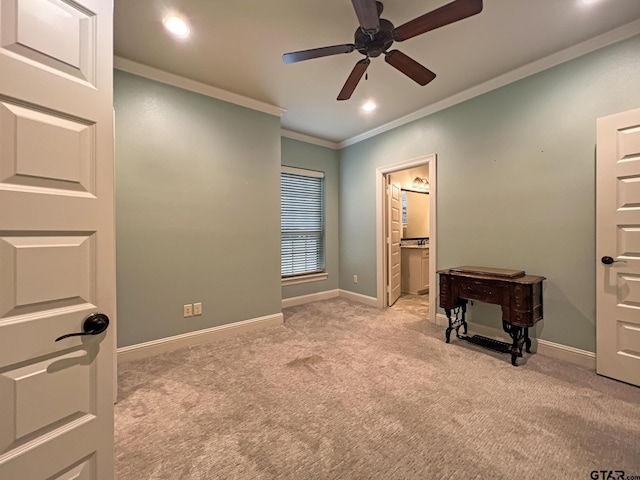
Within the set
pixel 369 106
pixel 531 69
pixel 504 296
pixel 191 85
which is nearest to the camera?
pixel 504 296

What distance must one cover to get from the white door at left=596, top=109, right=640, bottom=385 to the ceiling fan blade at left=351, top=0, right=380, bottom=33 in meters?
2.03

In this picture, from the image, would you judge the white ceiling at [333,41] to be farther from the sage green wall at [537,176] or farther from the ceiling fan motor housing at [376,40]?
the sage green wall at [537,176]

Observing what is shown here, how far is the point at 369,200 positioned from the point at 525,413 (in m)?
3.18

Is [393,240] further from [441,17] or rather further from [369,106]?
[441,17]

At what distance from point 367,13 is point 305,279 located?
11.9 ft

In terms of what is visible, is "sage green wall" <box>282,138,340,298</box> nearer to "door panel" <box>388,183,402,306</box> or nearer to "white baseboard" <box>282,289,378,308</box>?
"white baseboard" <box>282,289,378,308</box>

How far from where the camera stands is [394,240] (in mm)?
4473

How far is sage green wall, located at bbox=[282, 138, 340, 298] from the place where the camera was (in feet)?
14.5

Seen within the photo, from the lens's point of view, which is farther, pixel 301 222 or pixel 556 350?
pixel 301 222

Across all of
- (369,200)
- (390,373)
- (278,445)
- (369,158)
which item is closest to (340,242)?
(369,200)

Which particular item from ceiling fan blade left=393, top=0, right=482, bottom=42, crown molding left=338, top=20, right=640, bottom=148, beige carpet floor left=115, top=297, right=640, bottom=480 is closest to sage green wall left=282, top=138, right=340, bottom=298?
crown molding left=338, top=20, right=640, bottom=148

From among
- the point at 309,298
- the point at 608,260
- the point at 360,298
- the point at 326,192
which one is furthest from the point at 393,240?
the point at 608,260

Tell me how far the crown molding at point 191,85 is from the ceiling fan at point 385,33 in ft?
4.22

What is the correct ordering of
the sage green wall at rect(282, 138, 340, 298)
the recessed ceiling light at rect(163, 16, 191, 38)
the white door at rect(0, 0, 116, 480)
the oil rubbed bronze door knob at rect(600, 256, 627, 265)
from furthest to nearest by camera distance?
the sage green wall at rect(282, 138, 340, 298) → the oil rubbed bronze door knob at rect(600, 256, 627, 265) → the recessed ceiling light at rect(163, 16, 191, 38) → the white door at rect(0, 0, 116, 480)
